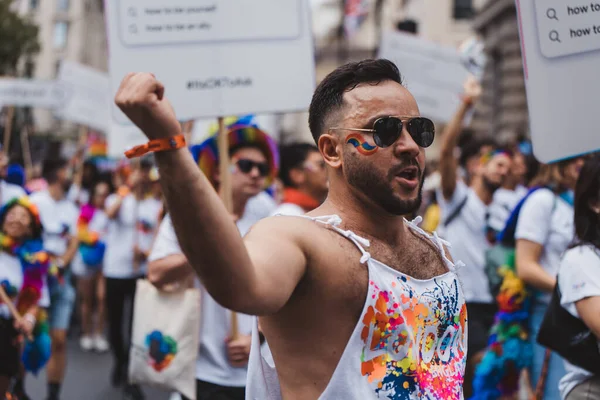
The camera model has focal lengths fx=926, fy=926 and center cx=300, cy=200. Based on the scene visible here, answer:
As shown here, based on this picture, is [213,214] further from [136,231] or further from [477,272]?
[136,231]

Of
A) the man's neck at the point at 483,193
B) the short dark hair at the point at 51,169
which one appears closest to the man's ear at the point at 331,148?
the man's neck at the point at 483,193

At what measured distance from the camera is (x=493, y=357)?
5.36m

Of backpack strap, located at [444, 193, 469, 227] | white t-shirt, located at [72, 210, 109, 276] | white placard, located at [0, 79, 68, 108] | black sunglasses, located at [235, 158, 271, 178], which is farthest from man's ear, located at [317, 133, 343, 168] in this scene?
white placard, located at [0, 79, 68, 108]

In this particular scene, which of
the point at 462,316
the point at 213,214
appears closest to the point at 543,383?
the point at 462,316

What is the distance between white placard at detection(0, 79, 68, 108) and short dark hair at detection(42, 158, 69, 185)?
2053mm

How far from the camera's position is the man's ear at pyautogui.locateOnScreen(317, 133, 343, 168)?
96.9 inches

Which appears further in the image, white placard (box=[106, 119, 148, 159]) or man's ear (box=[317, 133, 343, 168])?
white placard (box=[106, 119, 148, 159])

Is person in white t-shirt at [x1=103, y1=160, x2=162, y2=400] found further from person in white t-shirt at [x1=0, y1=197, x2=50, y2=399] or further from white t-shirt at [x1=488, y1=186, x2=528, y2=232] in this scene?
white t-shirt at [x1=488, y1=186, x2=528, y2=232]

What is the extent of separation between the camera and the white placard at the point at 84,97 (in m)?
12.1

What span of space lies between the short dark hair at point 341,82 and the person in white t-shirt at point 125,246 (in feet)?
21.1

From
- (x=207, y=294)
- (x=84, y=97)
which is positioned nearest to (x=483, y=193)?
(x=207, y=294)

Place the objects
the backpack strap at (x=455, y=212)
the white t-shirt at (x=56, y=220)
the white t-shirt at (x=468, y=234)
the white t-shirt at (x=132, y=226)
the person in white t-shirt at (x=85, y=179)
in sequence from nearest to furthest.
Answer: the white t-shirt at (x=468, y=234) → the backpack strap at (x=455, y=212) → the white t-shirt at (x=56, y=220) → the white t-shirt at (x=132, y=226) → the person in white t-shirt at (x=85, y=179)

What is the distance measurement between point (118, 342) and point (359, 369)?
6.64 metres

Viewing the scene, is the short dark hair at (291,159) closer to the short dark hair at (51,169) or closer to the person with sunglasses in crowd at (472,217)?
the person with sunglasses in crowd at (472,217)
